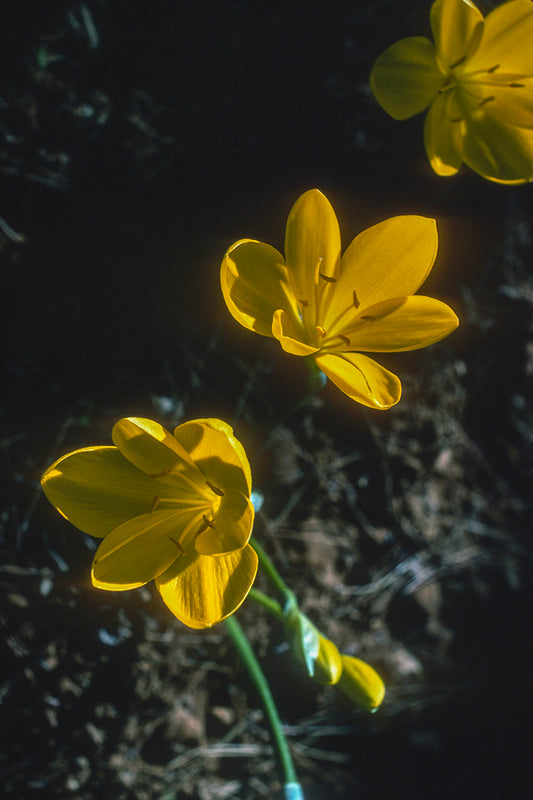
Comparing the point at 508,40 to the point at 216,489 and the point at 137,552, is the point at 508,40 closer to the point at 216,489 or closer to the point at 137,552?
the point at 216,489

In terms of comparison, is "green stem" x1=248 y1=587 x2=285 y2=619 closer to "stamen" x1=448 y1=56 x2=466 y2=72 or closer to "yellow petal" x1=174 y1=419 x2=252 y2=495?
"yellow petal" x1=174 y1=419 x2=252 y2=495

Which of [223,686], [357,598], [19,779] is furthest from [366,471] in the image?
[19,779]

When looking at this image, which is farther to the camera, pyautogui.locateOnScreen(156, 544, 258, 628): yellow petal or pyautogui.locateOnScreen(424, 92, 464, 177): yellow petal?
pyautogui.locateOnScreen(424, 92, 464, 177): yellow petal

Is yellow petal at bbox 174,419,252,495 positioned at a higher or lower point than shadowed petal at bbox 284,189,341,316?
lower

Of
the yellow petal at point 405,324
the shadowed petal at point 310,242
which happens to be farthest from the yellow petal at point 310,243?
the yellow petal at point 405,324

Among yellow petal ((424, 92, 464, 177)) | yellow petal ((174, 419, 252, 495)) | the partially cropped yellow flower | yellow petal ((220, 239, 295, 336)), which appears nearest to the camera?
yellow petal ((174, 419, 252, 495))

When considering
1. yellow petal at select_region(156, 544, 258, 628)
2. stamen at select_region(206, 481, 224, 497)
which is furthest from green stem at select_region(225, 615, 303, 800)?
stamen at select_region(206, 481, 224, 497)

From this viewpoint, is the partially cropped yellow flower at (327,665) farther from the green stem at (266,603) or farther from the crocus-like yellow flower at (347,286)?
the crocus-like yellow flower at (347,286)
